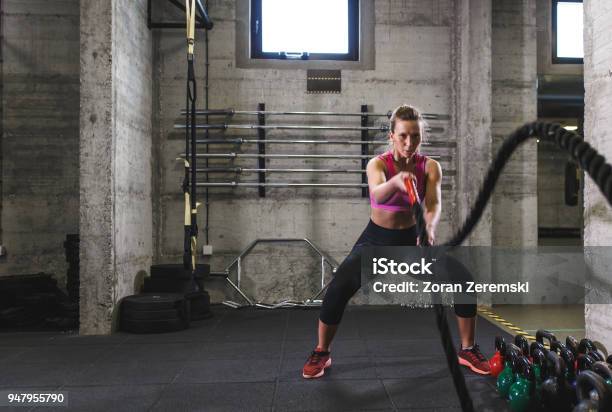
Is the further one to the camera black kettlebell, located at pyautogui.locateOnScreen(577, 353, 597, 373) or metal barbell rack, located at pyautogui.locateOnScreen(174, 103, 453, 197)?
metal barbell rack, located at pyautogui.locateOnScreen(174, 103, 453, 197)

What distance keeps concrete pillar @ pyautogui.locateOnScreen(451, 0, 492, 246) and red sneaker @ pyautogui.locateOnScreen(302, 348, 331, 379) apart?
270 cm

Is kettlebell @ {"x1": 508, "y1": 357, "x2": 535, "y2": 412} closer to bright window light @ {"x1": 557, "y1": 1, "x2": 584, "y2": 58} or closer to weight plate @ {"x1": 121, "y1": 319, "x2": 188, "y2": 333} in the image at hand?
weight plate @ {"x1": 121, "y1": 319, "x2": 188, "y2": 333}

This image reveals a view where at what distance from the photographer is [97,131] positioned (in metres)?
3.71

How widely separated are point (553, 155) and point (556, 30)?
16.4 feet

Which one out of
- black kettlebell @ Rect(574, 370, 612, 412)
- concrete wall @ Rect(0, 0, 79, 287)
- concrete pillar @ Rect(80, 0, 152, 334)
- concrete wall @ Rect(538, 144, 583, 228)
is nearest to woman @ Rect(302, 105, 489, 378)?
black kettlebell @ Rect(574, 370, 612, 412)

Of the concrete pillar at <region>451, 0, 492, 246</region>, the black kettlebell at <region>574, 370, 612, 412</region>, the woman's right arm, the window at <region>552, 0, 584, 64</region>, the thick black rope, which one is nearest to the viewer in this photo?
the thick black rope

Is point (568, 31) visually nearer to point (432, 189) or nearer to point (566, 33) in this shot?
point (566, 33)

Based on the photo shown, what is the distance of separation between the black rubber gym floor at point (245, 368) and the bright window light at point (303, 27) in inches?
112

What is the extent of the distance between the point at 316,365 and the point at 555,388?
1.19 m

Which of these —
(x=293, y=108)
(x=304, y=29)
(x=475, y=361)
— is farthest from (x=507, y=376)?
(x=304, y=29)

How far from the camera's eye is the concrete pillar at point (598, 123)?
2600mm

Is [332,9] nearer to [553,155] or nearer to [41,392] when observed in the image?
[41,392]

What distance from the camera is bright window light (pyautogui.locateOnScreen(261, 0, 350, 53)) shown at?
5.06 m

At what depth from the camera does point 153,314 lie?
3.77 m
